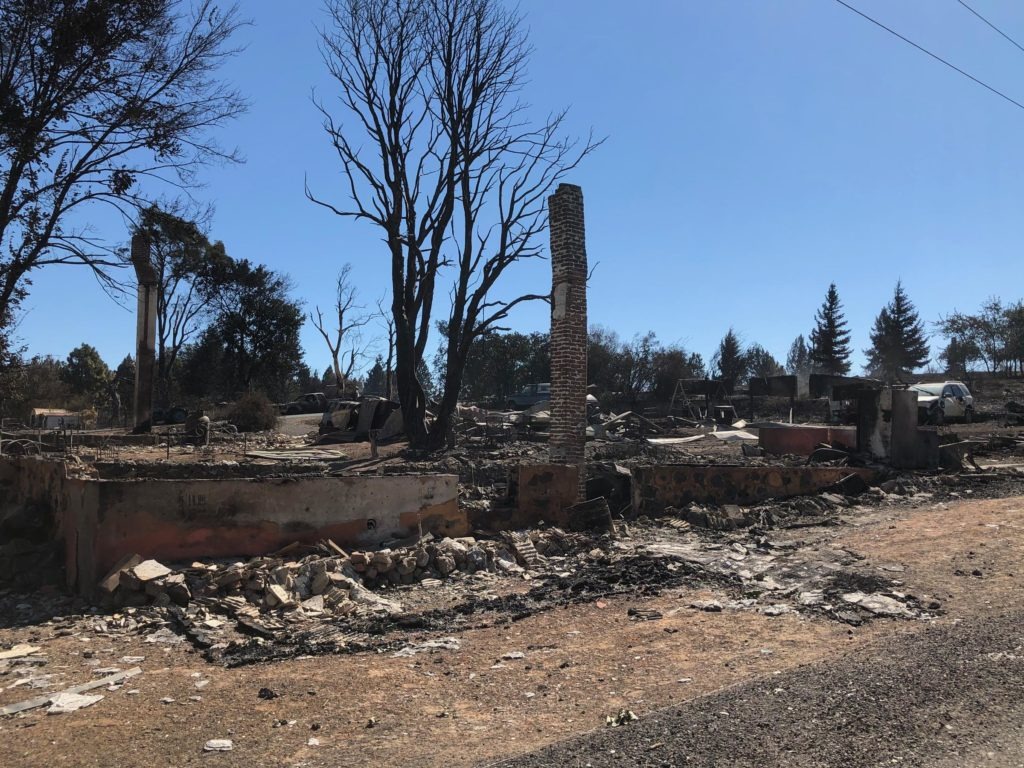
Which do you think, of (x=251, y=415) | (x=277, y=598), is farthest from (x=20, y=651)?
(x=251, y=415)

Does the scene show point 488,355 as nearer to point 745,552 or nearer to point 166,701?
point 745,552

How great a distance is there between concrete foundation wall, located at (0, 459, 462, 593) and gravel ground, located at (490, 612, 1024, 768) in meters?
5.33

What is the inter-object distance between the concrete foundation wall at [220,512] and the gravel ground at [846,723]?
17.5ft

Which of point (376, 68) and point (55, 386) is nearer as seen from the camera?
point (376, 68)

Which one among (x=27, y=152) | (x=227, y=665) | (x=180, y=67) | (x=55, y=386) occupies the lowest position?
(x=227, y=665)

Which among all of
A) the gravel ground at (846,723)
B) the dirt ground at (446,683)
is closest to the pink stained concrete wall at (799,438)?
the dirt ground at (446,683)

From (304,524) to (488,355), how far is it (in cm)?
4654

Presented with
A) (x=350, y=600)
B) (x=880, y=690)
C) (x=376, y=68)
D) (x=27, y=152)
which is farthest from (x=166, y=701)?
(x=376, y=68)

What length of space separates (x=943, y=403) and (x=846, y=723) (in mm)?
25842

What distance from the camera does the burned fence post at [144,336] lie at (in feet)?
83.6

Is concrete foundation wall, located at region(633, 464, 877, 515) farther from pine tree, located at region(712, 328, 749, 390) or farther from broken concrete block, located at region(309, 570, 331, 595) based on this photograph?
pine tree, located at region(712, 328, 749, 390)

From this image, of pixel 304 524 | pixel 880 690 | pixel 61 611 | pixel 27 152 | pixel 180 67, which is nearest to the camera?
pixel 880 690

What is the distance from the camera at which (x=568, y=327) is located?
14070 millimetres

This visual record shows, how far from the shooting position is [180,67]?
1546 cm
